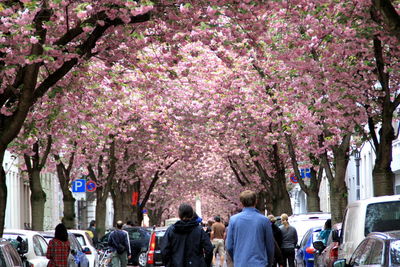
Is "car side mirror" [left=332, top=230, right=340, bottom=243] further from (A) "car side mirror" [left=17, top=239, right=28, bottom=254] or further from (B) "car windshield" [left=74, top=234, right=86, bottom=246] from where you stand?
(B) "car windshield" [left=74, top=234, right=86, bottom=246]

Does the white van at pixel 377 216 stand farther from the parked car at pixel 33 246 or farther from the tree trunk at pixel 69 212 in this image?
the tree trunk at pixel 69 212

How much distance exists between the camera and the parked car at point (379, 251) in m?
8.67

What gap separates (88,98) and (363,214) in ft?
37.2

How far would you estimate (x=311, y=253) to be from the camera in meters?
20.1

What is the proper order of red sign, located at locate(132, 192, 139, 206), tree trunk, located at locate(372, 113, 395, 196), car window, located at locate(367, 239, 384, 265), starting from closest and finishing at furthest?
car window, located at locate(367, 239, 384, 265)
tree trunk, located at locate(372, 113, 395, 196)
red sign, located at locate(132, 192, 139, 206)

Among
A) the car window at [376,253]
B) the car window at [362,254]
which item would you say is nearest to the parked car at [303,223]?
the car window at [362,254]

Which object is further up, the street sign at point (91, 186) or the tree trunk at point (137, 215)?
the street sign at point (91, 186)

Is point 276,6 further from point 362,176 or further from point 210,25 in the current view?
point 362,176

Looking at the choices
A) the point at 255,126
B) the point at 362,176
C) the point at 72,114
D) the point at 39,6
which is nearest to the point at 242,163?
the point at 362,176

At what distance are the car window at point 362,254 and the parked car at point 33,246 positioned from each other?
8078 millimetres

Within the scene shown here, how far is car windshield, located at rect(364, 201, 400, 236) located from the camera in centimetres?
1235

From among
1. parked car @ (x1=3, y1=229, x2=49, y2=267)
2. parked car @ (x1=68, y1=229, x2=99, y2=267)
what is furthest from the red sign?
parked car @ (x1=3, y1=229, x2=49, y2=267)

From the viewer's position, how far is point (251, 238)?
34.4 ft

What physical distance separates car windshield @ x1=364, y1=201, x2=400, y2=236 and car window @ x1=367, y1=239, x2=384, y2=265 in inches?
104
